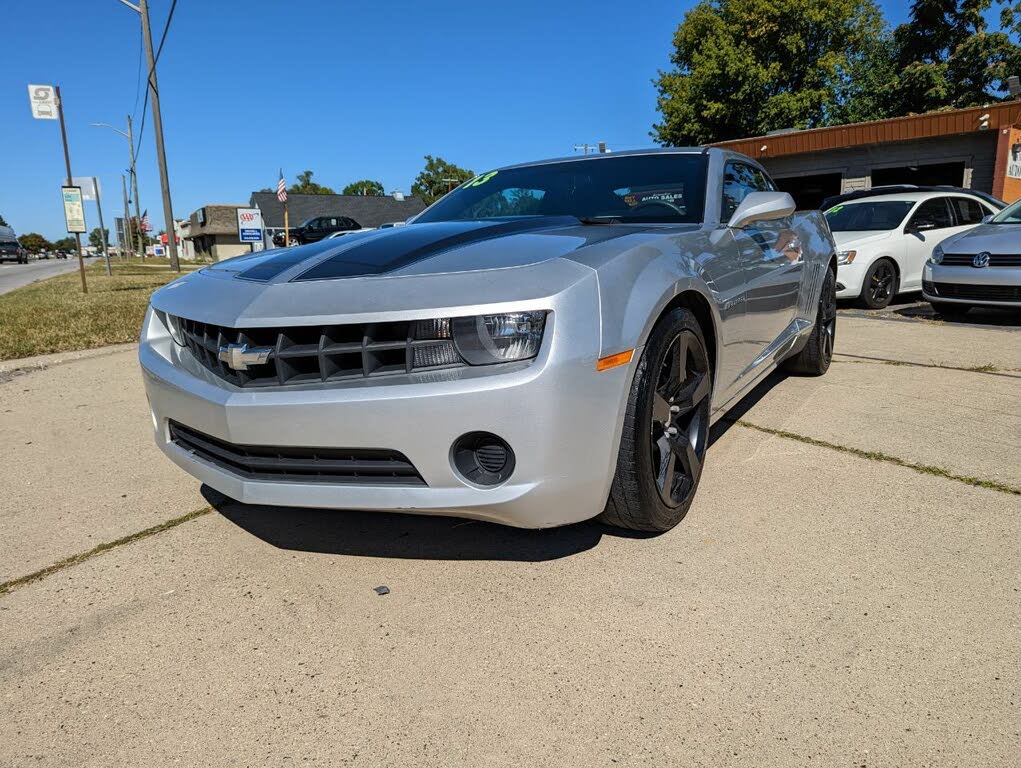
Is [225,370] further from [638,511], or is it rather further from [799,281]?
[799,281]

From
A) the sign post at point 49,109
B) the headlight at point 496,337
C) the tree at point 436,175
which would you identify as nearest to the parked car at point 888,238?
the headlight at point 496,337

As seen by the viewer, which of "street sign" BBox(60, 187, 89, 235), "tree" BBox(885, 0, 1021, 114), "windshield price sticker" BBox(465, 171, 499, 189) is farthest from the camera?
"tree" BBox(885, 0, 1021, 114)

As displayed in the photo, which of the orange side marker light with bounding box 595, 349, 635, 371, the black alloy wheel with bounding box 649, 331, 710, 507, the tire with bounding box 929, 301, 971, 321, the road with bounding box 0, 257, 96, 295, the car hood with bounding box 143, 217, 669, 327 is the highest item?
the car hood with bounding box 143, 217, 669, 327

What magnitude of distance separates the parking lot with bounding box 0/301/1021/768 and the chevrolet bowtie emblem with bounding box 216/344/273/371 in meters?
0.70

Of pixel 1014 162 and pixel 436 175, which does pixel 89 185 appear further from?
pixel 436 175

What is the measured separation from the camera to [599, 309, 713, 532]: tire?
2156mm

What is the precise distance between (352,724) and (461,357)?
92 cm

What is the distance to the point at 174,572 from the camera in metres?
2.33

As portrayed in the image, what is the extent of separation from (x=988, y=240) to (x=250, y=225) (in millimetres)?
20777

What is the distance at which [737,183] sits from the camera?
3607mm

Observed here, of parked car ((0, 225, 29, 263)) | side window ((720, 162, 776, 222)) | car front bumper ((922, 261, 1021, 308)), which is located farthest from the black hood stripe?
parked car ((0, 225, 29, 263))

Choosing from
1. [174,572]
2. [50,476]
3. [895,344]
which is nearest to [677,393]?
Result: [174,572]

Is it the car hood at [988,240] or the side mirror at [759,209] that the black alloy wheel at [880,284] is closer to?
the car hood at [988,240]

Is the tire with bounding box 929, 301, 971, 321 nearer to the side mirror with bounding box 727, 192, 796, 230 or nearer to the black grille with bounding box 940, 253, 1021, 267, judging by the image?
the black grille with bounding box 940, 253, 1021, 267
